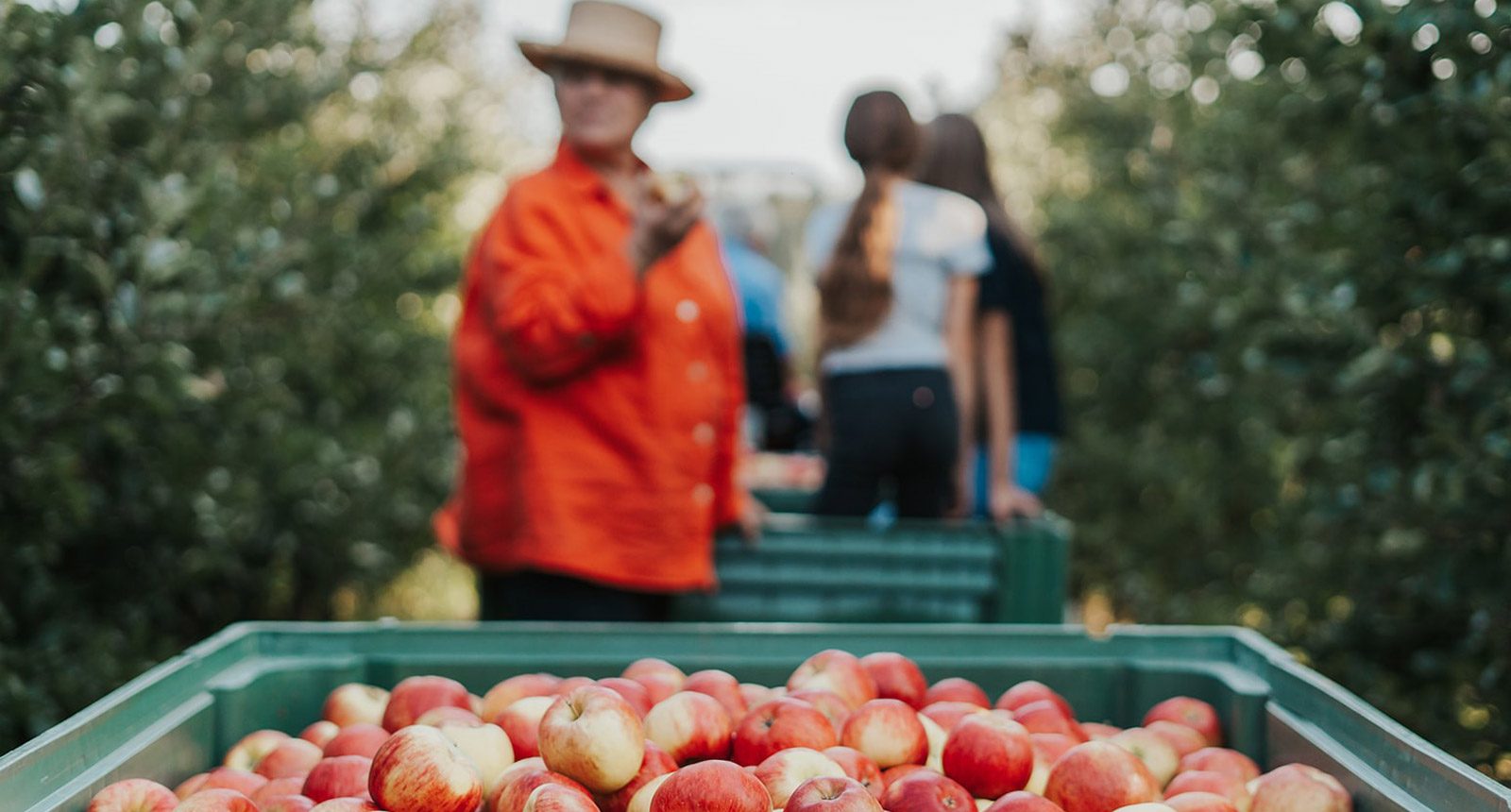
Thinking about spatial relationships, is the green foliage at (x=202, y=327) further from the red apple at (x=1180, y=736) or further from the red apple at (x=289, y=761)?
the red apple at (x=1180, y=736)

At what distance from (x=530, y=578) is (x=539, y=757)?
108 centimetres

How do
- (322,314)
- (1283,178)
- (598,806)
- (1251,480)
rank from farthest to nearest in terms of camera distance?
(1251,480), (1283,178), (322,314), (598,806)

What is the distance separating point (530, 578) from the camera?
9.82 feet

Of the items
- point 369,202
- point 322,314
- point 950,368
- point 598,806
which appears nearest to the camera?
point 598,806

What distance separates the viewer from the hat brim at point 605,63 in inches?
118

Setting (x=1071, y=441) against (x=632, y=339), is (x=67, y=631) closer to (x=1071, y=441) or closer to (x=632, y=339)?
(x=632, y=339)

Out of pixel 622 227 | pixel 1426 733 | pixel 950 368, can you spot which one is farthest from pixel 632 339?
pixel 1426 733

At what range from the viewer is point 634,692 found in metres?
2.06

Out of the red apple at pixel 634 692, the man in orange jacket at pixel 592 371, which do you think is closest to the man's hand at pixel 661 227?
the man in orange jacket at pixel 592 371

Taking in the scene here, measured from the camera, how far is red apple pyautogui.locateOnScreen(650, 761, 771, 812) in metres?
1.62

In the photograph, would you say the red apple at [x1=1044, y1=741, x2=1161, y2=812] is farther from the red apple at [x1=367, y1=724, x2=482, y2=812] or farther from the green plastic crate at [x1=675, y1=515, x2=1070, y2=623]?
the green plastic crate at [x1=675, y1=515, x2=1070, y2=623]

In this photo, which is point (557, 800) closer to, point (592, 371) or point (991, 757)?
point (991, 757)

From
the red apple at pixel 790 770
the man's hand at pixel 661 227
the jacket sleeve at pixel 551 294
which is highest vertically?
the man's hand at pixel 661 227

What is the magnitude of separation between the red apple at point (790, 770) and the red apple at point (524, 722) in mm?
338
